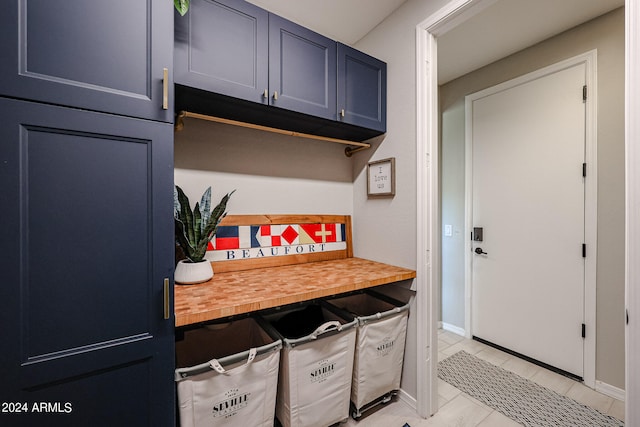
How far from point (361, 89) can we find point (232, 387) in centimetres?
181

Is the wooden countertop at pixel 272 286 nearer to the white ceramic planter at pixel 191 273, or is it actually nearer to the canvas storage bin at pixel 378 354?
the white ceramic planter at pixel 191 273

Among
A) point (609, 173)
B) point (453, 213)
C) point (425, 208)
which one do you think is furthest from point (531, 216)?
point (425, 208)

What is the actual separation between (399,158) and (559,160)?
1.36 metres

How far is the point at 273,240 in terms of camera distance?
1851 millimetres

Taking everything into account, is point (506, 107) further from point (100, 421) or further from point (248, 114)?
point (100, 421)

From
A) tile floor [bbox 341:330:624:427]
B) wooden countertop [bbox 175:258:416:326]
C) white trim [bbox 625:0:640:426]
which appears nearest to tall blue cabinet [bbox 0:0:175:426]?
wooden countertop [bbox 175:258:416:326]

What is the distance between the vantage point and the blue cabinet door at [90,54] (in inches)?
31.8

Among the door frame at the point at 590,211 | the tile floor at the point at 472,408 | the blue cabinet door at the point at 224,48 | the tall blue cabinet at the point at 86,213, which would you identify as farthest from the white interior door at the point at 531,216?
the tall blue cabinet at the point at 86,213

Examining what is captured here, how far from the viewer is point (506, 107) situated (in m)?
2.41

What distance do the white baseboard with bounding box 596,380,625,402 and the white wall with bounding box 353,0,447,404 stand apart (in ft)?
4.50

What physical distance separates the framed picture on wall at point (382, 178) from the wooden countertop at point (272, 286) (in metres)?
0.51

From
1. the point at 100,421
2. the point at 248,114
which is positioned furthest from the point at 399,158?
the point at 100,421

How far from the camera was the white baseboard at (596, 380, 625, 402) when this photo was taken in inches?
71.7

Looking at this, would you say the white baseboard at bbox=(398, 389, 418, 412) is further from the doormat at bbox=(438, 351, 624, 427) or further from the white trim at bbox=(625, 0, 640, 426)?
the white trim at bbox=(625, 0, 640, 426)
